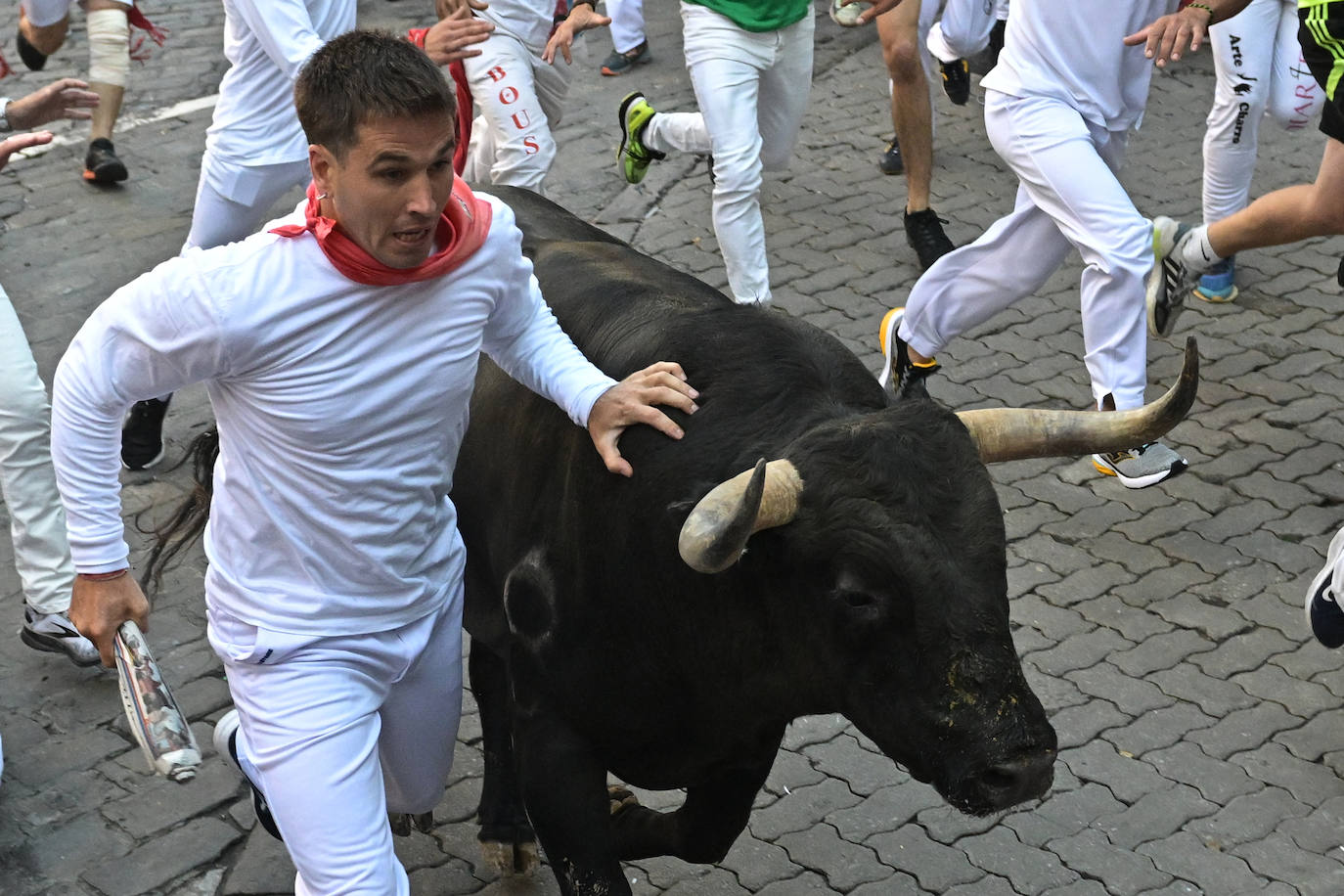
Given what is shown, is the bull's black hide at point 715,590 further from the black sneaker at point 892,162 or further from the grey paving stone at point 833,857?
the black sneaker at point 892,162

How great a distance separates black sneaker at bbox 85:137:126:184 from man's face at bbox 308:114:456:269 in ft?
22.6

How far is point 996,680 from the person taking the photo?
3.24 metres

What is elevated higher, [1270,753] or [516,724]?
[516,724]

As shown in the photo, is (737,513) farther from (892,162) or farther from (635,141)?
(892,162)

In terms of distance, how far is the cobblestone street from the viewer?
15.4 feet

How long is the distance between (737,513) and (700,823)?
133 cm

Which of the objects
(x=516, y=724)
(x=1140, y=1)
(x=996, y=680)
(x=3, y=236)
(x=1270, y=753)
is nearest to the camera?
(x=996, y=680)

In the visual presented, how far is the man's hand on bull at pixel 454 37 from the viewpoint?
6309 millimetres

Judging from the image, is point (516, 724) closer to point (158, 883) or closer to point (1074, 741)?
point (158, 883)

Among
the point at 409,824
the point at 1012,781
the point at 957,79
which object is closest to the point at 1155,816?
the point at 1012,781

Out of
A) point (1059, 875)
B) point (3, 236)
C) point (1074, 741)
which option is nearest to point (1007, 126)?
point (1074, 741)

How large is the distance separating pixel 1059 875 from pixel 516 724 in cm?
166

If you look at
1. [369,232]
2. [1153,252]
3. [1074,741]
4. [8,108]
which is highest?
[369,232]

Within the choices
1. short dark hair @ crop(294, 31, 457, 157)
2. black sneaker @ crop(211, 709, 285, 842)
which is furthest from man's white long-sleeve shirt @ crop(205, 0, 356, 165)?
short dark hair @ crop(294, 31, 457, 157)
